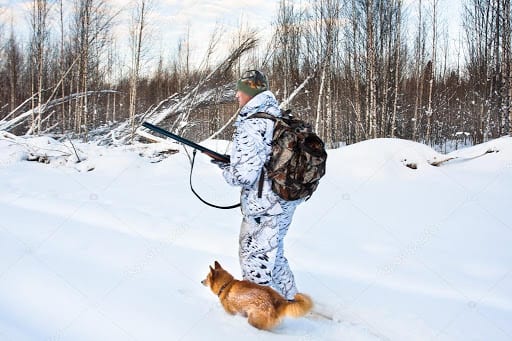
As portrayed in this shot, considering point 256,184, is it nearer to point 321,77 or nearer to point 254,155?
point 254,155

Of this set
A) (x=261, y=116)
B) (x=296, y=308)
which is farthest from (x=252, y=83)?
(x=296, y=308)

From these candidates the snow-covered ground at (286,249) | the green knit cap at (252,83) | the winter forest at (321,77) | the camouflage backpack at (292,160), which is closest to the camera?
the snow-covered ground at (286,249)

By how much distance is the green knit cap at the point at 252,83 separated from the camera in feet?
8.61

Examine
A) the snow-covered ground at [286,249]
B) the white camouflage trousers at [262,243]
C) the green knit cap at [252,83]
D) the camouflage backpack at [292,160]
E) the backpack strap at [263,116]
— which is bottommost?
the snow-covered ground at [286,249]

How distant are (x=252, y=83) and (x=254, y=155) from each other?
0.50 meters

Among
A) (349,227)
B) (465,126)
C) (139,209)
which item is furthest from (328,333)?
(465,126)

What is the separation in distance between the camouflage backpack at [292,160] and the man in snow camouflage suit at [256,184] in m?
0.04

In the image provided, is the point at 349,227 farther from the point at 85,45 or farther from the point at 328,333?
the point at 85,45

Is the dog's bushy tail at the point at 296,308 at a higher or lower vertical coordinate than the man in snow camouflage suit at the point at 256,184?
lower

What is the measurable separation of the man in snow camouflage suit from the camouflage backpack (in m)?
0.04

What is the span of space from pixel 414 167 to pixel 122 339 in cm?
692

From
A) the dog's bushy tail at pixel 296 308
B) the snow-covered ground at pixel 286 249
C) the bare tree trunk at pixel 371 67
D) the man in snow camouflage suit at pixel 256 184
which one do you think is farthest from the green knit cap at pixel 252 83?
the bare tree trunk at pixel 371 67

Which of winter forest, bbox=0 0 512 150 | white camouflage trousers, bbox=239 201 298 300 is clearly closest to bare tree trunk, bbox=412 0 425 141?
winter forest, bbox=0 0 512 150

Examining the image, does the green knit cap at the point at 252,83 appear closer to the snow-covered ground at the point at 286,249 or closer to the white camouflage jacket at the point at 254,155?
the white camouflage jacket at the point at 254,155
